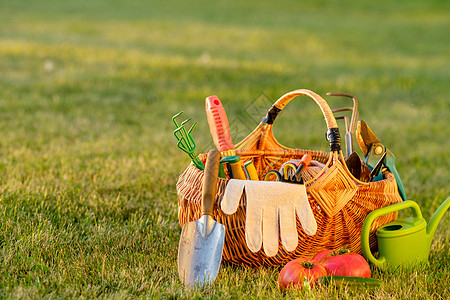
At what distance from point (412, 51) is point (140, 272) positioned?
12111mm

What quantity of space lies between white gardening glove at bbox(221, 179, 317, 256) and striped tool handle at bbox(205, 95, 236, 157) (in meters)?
0.41

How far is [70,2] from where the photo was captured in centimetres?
2042

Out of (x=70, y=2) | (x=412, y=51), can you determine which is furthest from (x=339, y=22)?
(x=70, y=2)

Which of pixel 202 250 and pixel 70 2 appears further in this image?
pixel 70 2

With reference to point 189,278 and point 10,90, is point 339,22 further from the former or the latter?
point 189,278

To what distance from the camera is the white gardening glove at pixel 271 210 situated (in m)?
2.35

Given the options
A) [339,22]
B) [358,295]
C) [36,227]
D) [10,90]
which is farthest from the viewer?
[339,22]

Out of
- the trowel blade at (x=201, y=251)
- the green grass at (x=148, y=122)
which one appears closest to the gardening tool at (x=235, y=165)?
the trowel blade at (x=201, y=251)

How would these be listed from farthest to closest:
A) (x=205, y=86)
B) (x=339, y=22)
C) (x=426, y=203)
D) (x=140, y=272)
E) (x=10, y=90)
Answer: (x=339, y=22) < (x=205, y=86) < (x=10, y=90) < (x=426, y=203) < (x=140, y=272)

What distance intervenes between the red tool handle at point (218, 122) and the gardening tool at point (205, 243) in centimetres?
31

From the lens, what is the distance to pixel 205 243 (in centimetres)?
237

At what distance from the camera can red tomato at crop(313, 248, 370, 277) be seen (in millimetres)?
2348

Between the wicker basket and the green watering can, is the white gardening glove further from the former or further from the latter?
the green watering can

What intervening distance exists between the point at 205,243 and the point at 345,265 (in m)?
0.64
